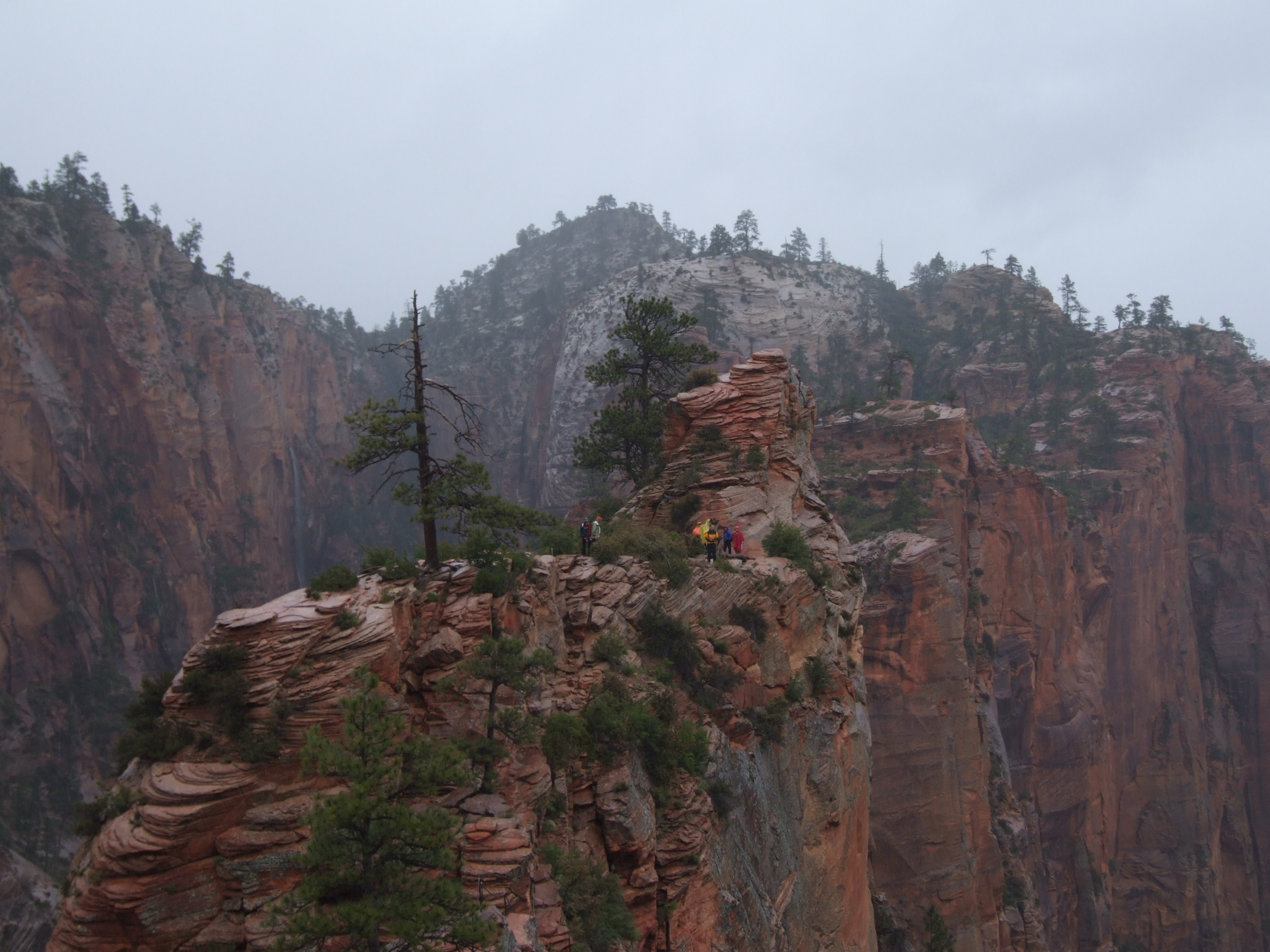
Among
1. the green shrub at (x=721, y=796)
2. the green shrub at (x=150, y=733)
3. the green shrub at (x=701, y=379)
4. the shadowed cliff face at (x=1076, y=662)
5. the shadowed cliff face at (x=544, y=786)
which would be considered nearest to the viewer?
the shadowed cliff face at (x=544, y=786)

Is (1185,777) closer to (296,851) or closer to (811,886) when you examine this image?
(811,886)

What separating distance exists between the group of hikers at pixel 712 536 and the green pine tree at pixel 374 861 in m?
11.3

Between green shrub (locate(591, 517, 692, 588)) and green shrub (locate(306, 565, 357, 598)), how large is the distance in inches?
273

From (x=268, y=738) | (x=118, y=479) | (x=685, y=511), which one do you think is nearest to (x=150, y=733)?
(x=268, y=738)

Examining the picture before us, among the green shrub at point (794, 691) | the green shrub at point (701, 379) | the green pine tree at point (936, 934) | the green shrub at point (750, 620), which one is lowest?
the green pine tree at point (936, 934)

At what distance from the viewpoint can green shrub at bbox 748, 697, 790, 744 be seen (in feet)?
73.8

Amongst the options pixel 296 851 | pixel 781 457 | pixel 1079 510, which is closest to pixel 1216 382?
pixel 1079 510

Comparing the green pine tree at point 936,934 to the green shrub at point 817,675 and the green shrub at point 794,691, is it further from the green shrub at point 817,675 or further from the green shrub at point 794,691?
the green shrub at point 794,691

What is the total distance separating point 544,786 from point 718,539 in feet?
35.6

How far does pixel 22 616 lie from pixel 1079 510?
72869mm

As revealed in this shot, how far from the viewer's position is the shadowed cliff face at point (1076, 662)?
44938 mm

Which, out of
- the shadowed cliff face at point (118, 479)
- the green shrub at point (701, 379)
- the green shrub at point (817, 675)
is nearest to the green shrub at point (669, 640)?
the green shrub at point (817, 675)

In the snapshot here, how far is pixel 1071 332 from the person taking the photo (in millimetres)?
87875

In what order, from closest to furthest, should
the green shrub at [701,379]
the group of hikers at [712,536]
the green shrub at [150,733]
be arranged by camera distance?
the green shrub at [150,733] < the group of hikers at [712,536] < the green shrub at [701,379]
